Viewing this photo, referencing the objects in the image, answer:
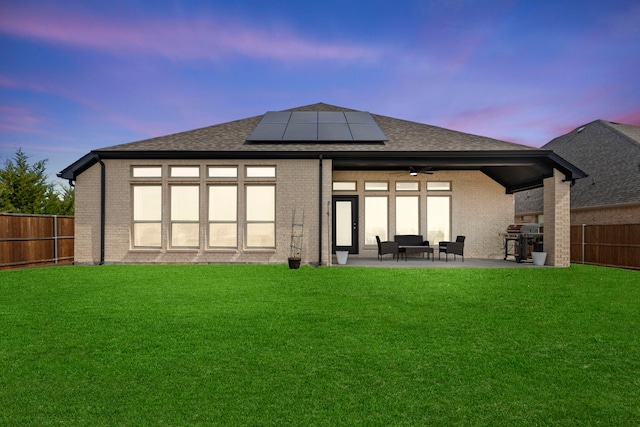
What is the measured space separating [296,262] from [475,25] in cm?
1182

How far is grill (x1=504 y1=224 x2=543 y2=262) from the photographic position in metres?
14.2

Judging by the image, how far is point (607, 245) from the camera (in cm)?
1499

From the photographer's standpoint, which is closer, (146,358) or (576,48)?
(146,358)

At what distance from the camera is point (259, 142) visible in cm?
1418

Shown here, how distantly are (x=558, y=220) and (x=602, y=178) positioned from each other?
1151 cm

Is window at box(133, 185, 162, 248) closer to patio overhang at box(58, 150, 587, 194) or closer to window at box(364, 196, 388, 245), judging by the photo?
patio overhang at box(58, 150, 587, 194)

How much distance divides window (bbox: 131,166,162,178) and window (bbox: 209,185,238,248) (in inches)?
71.6

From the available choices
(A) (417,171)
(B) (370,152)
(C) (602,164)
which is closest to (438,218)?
(A) (417,171)

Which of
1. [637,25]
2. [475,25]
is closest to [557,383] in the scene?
[475,25]

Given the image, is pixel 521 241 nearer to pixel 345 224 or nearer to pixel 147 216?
pixel 345 224

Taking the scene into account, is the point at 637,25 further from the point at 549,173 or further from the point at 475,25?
the point at 549,173

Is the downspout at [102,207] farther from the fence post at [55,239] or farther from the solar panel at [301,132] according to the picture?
the solar panel at [301,132]

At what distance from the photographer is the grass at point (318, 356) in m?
3.02

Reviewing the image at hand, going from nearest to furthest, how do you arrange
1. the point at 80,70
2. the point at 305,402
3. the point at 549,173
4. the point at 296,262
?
the point at 305,402, the point at 296,262, the point at 549,173, the point at 80,70
